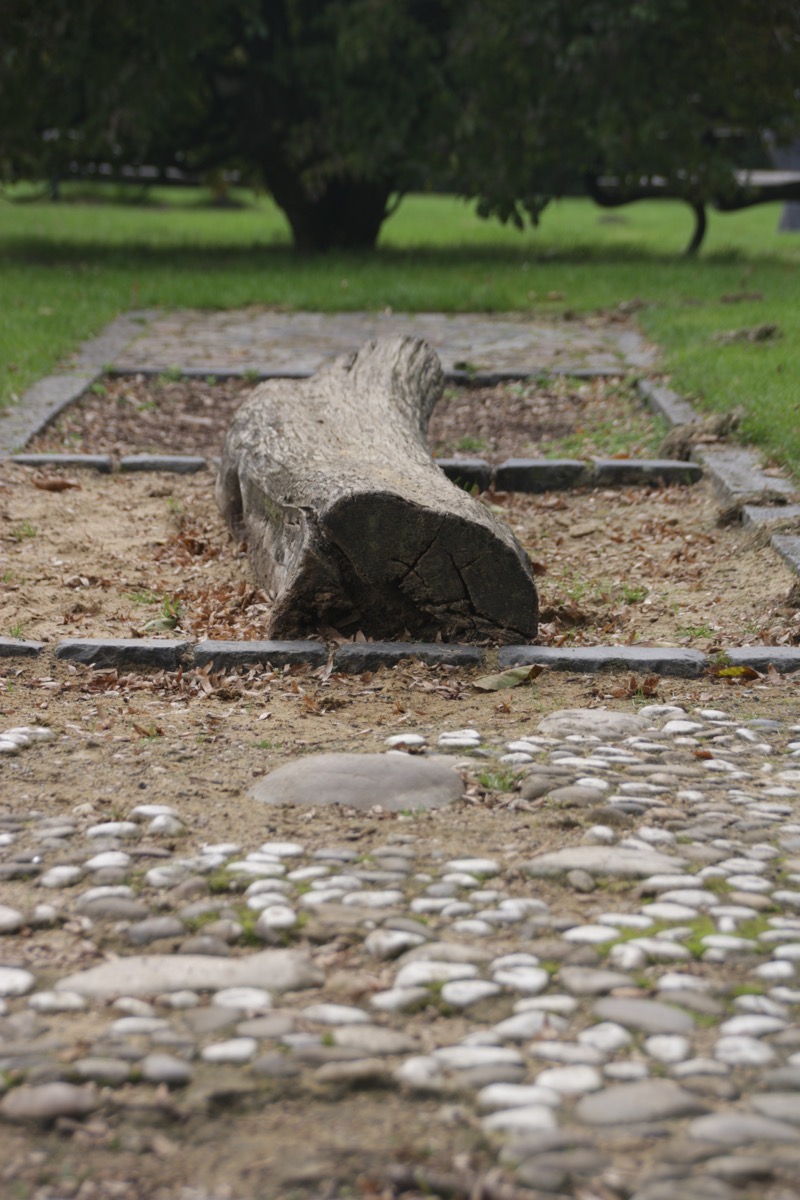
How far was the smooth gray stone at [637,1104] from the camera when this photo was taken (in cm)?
212

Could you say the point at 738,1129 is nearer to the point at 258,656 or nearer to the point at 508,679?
the point at 508,679

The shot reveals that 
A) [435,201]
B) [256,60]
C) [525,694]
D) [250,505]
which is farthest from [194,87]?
[435,201]

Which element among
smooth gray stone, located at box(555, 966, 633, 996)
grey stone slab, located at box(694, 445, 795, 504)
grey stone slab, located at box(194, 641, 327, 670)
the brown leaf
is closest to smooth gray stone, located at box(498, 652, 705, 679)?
grey stone slab, located at box(194, 641, 327, 670)

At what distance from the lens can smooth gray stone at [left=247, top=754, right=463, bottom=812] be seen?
3.35 meters

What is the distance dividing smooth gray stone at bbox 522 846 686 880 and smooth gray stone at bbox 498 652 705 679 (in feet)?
4.46

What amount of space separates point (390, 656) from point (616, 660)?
69 centimetres

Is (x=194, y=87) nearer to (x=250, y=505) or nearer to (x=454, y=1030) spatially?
(x=250, y=505)

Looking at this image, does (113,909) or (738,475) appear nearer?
(113,909)

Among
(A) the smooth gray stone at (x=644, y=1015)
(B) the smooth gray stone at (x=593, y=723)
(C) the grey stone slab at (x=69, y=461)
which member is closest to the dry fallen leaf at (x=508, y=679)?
(B) the smooth gray stone at (x=593, y=723)

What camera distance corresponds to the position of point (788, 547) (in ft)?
17.4

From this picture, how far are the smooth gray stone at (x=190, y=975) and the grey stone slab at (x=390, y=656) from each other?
1818mm

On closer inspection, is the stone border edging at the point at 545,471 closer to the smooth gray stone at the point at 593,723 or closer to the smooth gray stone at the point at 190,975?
the smooth gray stone at the point at 593,723

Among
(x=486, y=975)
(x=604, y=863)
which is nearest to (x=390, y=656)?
(x=604, y=863)

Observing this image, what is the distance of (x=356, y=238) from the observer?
607 inches
